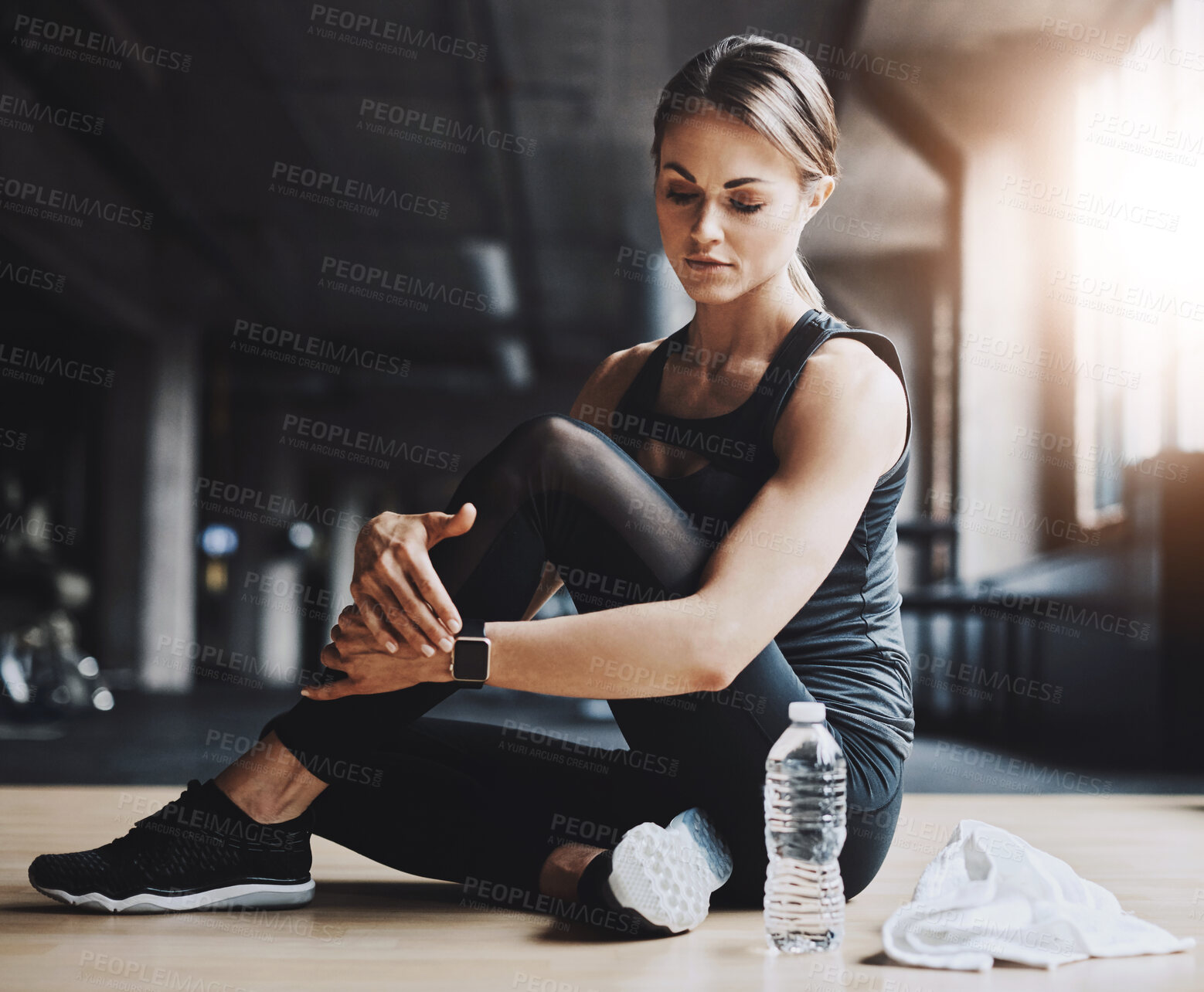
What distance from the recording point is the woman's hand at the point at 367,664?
122 centimetres

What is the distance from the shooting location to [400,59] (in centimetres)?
515

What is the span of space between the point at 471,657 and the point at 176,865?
0.49 meters

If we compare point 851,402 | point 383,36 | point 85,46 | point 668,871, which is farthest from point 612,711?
point 85,46

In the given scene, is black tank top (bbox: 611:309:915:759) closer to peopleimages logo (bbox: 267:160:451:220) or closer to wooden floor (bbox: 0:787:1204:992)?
wooden floor (bbox: 0:787:1204:992)

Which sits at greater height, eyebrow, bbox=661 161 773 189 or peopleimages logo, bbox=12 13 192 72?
peopleimages logo, bbox=12 13 192 72

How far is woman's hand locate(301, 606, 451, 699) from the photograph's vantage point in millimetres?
1222

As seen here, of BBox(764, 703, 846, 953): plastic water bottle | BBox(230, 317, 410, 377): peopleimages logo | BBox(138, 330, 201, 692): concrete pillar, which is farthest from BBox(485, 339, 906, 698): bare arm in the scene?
BBox(230, 317, 410, 377): peopleimages logo

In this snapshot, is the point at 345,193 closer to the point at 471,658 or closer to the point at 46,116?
the point at 46,116

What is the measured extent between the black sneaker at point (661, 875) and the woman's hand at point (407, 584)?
0.32 metres

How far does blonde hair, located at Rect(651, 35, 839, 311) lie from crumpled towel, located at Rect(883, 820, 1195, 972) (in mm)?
873

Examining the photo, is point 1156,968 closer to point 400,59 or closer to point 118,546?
point 400,59

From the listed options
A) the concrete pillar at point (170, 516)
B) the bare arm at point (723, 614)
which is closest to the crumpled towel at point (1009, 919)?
the bare arm at point (723, 614)

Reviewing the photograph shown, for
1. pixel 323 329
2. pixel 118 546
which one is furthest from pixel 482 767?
pixel 323 329

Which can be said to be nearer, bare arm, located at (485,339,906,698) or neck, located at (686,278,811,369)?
bare arm, located at (485,339,906,698)
